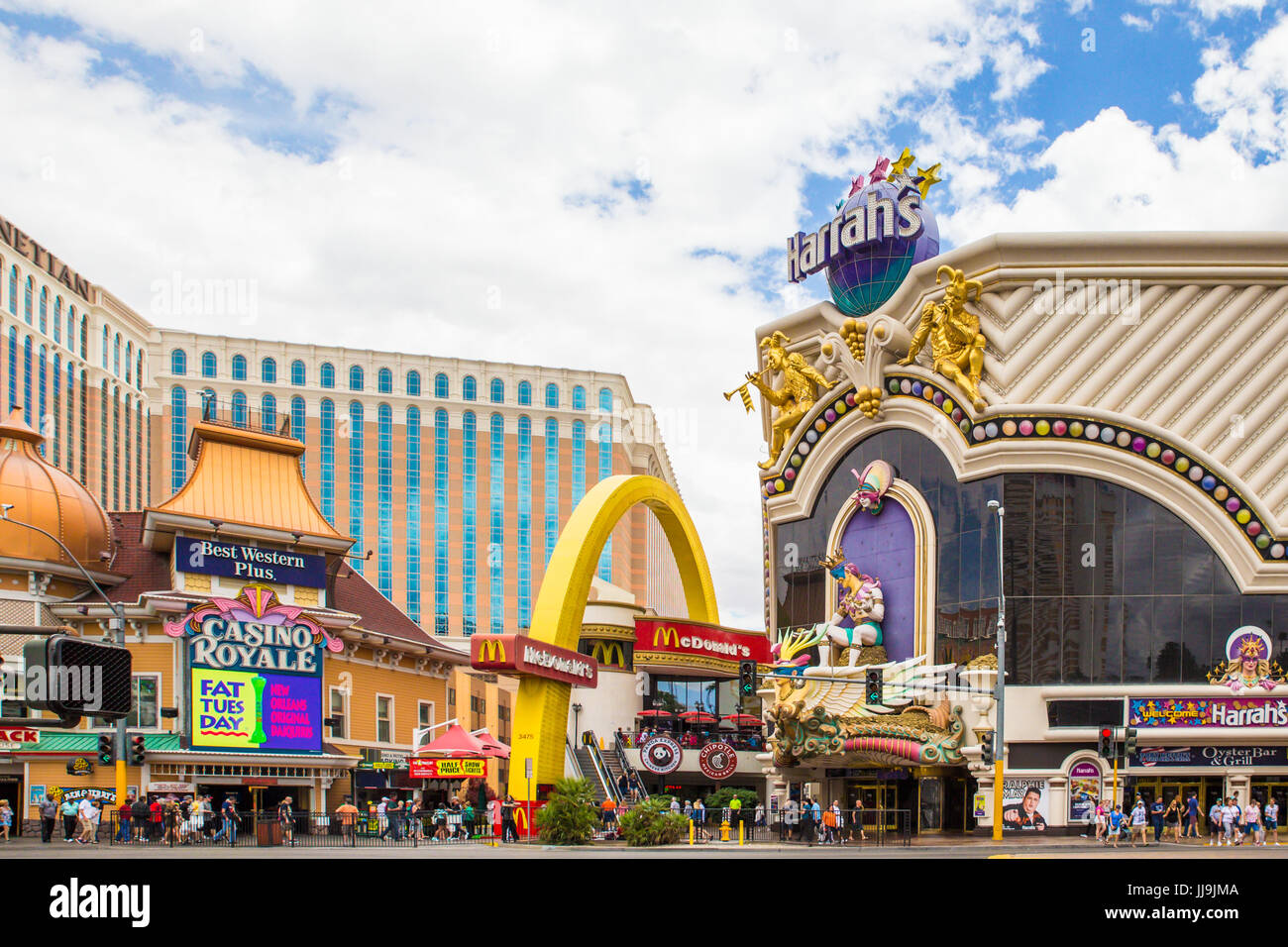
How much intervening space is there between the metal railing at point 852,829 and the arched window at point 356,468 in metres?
91.5

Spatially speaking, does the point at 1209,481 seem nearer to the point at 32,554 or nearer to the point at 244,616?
the point at 244,616

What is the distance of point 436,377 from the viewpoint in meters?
141

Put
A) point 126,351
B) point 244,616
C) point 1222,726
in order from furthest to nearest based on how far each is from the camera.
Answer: point 126,351
point 244,616
point 1222,726

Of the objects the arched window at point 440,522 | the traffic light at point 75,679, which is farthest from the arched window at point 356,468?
the traffic light at point 75,679

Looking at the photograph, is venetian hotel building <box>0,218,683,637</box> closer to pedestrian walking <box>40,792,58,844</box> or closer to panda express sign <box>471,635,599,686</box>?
pedestrian walking <box>40,792,58,844</box>

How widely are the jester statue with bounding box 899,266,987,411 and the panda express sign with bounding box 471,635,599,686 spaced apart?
16296mm

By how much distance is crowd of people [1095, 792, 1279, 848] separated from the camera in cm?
3875

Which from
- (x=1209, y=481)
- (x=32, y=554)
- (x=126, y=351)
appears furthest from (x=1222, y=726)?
(x=126, y=351)

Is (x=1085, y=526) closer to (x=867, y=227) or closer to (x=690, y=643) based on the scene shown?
(x=867, y=227)

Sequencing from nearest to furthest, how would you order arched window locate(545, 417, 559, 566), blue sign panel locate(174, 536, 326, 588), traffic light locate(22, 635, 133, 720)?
traffic light locate(22, 635, 133, 720) < blue sign panel locate(174, 536, 326, 588) < arched window locate(545, 417, 559, 566)

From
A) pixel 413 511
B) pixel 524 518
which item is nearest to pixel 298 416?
pixel 413 511

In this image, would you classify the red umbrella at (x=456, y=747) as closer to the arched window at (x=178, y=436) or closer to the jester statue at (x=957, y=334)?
the jester statue at (x=957, y=334)

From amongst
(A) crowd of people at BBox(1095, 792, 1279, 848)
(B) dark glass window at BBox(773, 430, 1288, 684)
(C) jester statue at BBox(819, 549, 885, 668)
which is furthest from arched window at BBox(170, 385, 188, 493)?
(A) crowd of people at BBox(1095, 792, 1279, 848)

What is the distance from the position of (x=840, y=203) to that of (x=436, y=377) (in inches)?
3594
